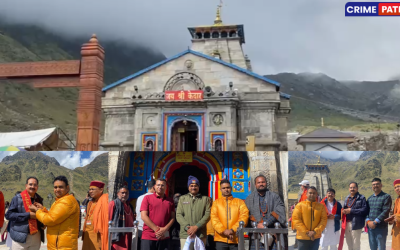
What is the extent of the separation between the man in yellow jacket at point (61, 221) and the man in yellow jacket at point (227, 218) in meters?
2.15

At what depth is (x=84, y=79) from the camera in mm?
10406

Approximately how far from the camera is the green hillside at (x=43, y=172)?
285 inches

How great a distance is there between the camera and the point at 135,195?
24.4 ft

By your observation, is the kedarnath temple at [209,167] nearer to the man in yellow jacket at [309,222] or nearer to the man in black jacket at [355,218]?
the man in yellow jacket at [309,222]

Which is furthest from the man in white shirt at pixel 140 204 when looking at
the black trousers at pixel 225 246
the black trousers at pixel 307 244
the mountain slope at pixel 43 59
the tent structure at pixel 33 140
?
the mountain slope at pixel 43 59

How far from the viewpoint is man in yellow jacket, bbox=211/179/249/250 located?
6.32 m

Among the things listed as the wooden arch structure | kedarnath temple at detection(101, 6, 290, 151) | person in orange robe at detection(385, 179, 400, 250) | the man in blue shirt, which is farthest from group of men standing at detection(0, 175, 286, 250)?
kedarnath temple at detection(101, 6, 290, 151)

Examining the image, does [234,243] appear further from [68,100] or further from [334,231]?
[68,100]

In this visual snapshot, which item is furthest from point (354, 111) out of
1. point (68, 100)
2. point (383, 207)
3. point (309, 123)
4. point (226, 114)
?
point (383, 207)

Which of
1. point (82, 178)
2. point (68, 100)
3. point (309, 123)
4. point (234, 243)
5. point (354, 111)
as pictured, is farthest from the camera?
point (354, 111)

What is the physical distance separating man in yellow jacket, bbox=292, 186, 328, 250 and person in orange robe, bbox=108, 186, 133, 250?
2.74 metres

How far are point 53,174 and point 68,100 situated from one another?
3679cm

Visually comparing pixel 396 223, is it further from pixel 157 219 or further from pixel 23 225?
pixel 23 225

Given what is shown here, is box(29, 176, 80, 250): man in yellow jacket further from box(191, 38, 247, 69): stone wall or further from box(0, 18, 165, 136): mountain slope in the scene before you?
box(0, 18, 165, 136): mountain slope
